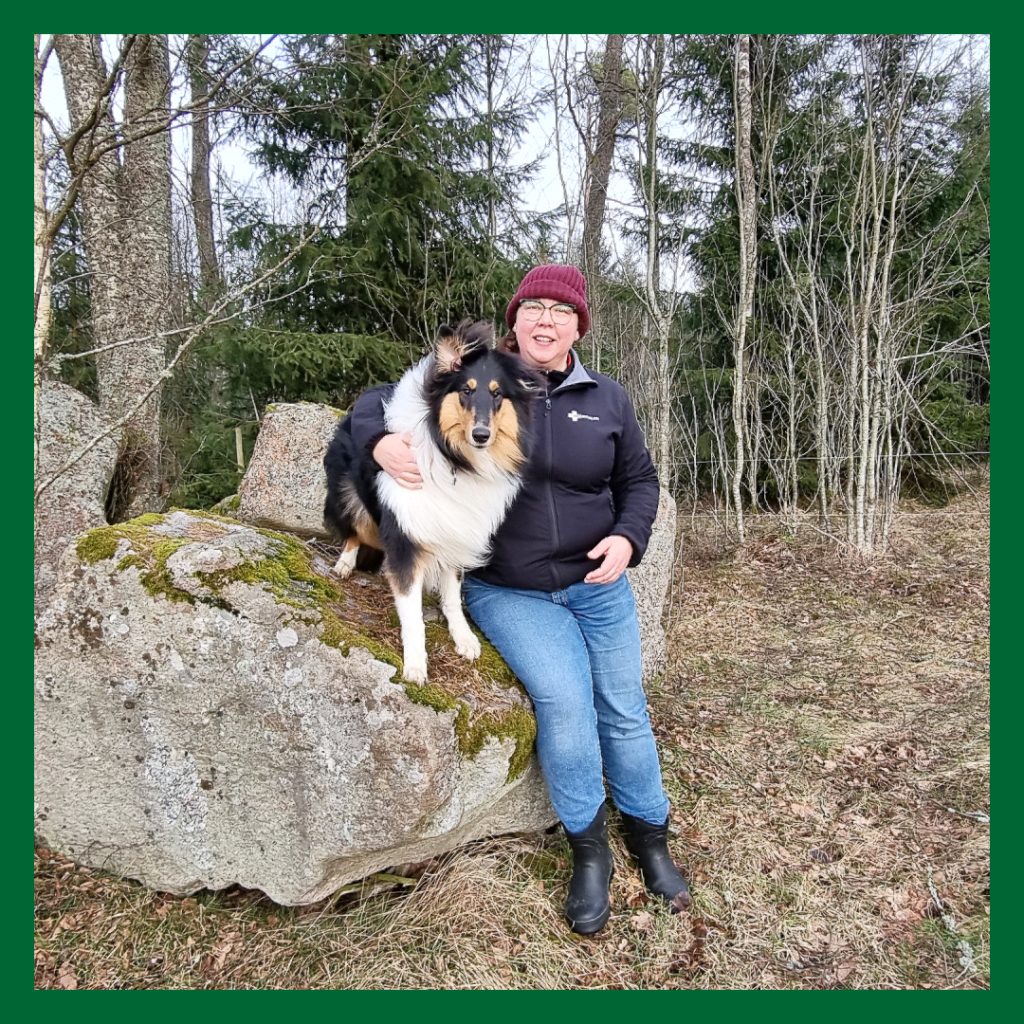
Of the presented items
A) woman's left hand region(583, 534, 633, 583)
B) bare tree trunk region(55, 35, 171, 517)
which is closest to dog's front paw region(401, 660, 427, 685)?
woman's left hand region(583, 534, 633, 583)

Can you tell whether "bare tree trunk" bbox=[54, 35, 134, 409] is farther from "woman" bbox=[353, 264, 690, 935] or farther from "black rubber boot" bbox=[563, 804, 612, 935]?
"black rubber boot" bbox=[563, 804, 612, 935]

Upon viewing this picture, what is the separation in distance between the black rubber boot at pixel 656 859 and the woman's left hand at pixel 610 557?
112 cm

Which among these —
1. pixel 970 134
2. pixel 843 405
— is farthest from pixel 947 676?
pixel 970 134

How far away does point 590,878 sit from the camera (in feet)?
9.09

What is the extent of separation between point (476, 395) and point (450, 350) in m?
0.25

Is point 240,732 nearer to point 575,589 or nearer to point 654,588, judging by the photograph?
point 575,589

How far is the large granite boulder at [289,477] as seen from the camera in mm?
4180

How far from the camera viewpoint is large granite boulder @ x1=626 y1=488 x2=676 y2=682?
15.3 feet

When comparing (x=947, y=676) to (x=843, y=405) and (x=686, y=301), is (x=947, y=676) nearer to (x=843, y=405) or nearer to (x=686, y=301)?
(x=843, y=405)

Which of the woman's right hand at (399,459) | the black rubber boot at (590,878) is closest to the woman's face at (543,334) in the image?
the woman's right hand at (399,459)

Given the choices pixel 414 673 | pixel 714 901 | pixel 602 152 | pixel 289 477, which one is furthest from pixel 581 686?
pixel 602 152

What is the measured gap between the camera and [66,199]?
7.33ft

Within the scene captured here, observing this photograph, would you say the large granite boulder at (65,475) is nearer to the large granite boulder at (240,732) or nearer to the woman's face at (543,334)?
the large granite boulder at (240,732)

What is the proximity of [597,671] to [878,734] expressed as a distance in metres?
2.35
